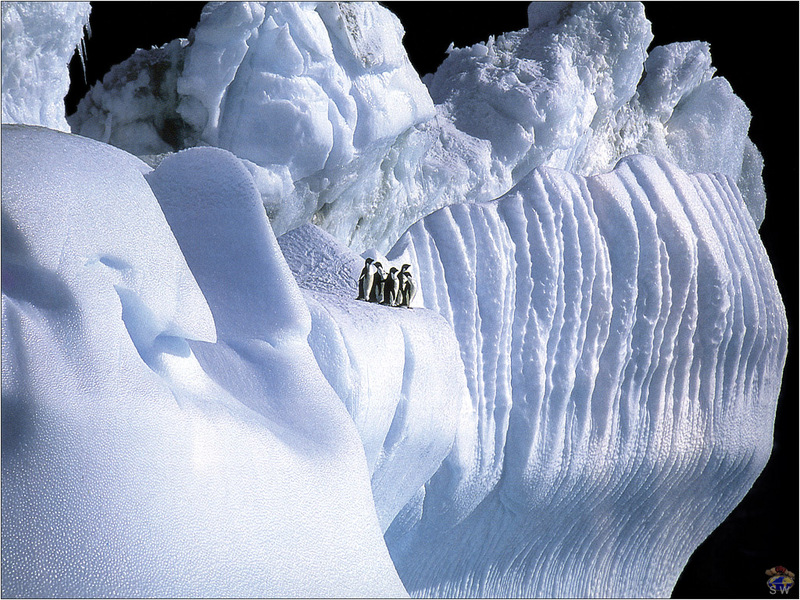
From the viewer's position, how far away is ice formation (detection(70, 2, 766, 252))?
2.36 meters

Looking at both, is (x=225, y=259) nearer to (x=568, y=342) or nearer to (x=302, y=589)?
(x=302, y=589)

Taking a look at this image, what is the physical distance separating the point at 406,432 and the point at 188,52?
3.64 ft

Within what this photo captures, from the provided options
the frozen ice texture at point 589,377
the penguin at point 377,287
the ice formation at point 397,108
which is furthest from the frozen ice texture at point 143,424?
the ice formation at point 397,108

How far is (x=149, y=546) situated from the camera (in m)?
1.06

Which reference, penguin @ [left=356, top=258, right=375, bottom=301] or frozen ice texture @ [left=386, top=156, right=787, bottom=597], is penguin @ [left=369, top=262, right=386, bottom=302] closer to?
penguin @ [left=356, top=258, right=375, bottom=301]

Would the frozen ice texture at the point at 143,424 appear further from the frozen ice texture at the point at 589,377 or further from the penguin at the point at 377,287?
the frozen ice texture at the point at 589,377

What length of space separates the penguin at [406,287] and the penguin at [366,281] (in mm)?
64

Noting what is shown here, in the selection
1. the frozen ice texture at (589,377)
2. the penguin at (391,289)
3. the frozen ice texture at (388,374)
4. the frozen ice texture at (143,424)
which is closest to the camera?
the frozen ice texture at (143,424)

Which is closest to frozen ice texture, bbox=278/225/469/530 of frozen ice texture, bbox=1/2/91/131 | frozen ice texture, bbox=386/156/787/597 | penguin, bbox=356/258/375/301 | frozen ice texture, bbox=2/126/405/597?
penguin, bbox=356/258/375/301

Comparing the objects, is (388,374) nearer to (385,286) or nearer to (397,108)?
(385,286)

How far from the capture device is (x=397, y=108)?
2562 mm

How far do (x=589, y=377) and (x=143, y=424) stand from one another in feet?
4.98

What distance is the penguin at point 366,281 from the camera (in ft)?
6.79

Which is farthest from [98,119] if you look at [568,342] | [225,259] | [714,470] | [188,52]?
[714,470]
